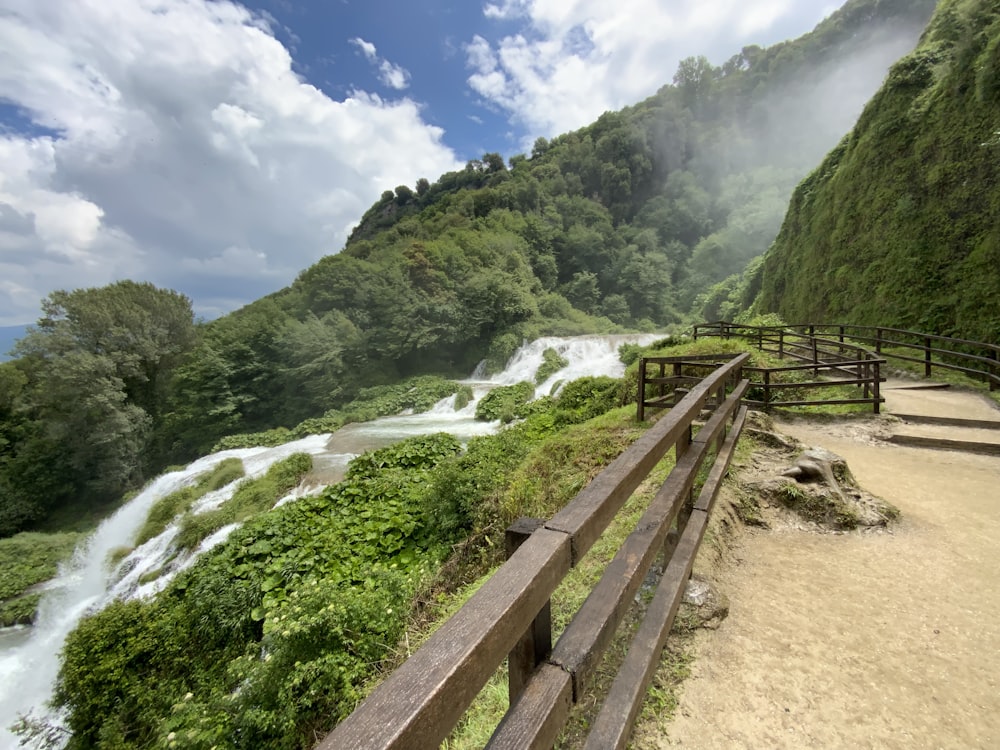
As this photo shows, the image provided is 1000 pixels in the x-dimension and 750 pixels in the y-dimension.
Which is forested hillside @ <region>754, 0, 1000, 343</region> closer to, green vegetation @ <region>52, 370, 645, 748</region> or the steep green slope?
green vegetation @ <region>52, 370, 645, 748</region>

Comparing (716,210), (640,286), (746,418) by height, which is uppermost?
(716,210)

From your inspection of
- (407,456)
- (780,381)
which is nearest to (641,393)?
(780,381)

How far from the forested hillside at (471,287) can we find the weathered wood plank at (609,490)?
2202 cm

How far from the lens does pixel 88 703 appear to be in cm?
540

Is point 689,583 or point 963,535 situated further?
point 963,535

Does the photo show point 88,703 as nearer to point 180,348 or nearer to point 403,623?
point 403,623

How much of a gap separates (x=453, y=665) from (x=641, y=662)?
136cm

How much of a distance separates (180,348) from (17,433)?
379 inches

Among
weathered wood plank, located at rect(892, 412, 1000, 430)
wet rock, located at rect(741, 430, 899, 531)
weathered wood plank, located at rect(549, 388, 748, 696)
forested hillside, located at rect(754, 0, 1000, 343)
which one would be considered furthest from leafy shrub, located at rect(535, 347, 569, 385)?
weathered wood plank, located at rect(549, 388, 748, 696)

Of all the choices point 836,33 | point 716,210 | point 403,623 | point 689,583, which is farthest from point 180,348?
point 836,33

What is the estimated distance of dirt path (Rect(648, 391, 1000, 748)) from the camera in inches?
73.4

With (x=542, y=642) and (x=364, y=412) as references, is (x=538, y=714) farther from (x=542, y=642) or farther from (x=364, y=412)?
(x=364, y=412)

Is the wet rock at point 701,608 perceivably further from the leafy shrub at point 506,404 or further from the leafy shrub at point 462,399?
the leafy shrub at point 462,399

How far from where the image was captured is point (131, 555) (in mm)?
11703
